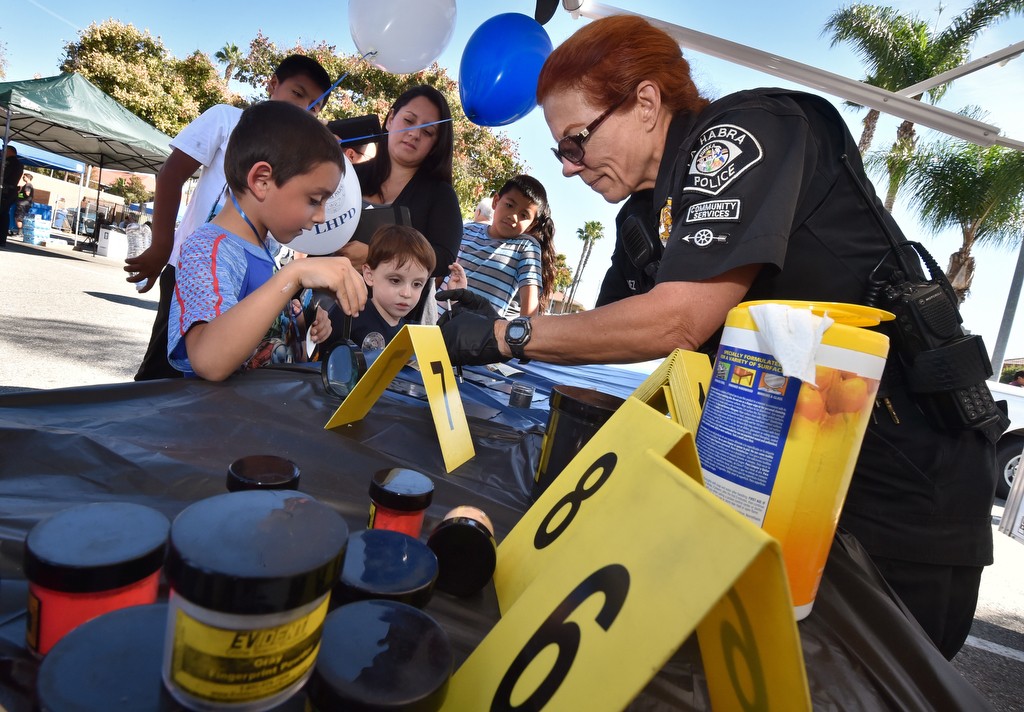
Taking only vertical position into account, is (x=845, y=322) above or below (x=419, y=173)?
below

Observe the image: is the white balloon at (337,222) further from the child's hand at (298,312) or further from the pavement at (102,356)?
the pavement at (102,356)

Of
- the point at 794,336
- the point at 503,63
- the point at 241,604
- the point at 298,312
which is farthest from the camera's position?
the point at 503,63

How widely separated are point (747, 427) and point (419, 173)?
8.15 feet

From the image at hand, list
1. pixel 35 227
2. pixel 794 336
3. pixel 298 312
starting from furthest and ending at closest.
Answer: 1. pixel 35 227
2. pixel 298 312
3. pixel 794 336

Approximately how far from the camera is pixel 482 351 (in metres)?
1.23

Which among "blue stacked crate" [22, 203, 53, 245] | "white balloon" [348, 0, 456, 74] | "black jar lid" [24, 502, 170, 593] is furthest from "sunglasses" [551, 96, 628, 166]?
"blue stacked crate" [22, 203, 53, 245]

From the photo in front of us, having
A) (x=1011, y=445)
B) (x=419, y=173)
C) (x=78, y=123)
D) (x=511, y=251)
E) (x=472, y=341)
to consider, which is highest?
(x=78, y=123)

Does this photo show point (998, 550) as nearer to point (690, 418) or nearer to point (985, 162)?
point (690, 418)

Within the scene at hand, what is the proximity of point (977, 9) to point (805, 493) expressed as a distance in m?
16.3

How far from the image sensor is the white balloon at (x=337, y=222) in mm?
2037

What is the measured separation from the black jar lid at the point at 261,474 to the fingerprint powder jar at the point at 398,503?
0.32 ft

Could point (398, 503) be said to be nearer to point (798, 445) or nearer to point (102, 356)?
point (798, 445)

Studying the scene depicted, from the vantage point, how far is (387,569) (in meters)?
0.49

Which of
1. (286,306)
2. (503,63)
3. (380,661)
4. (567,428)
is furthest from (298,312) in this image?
(503,63)
